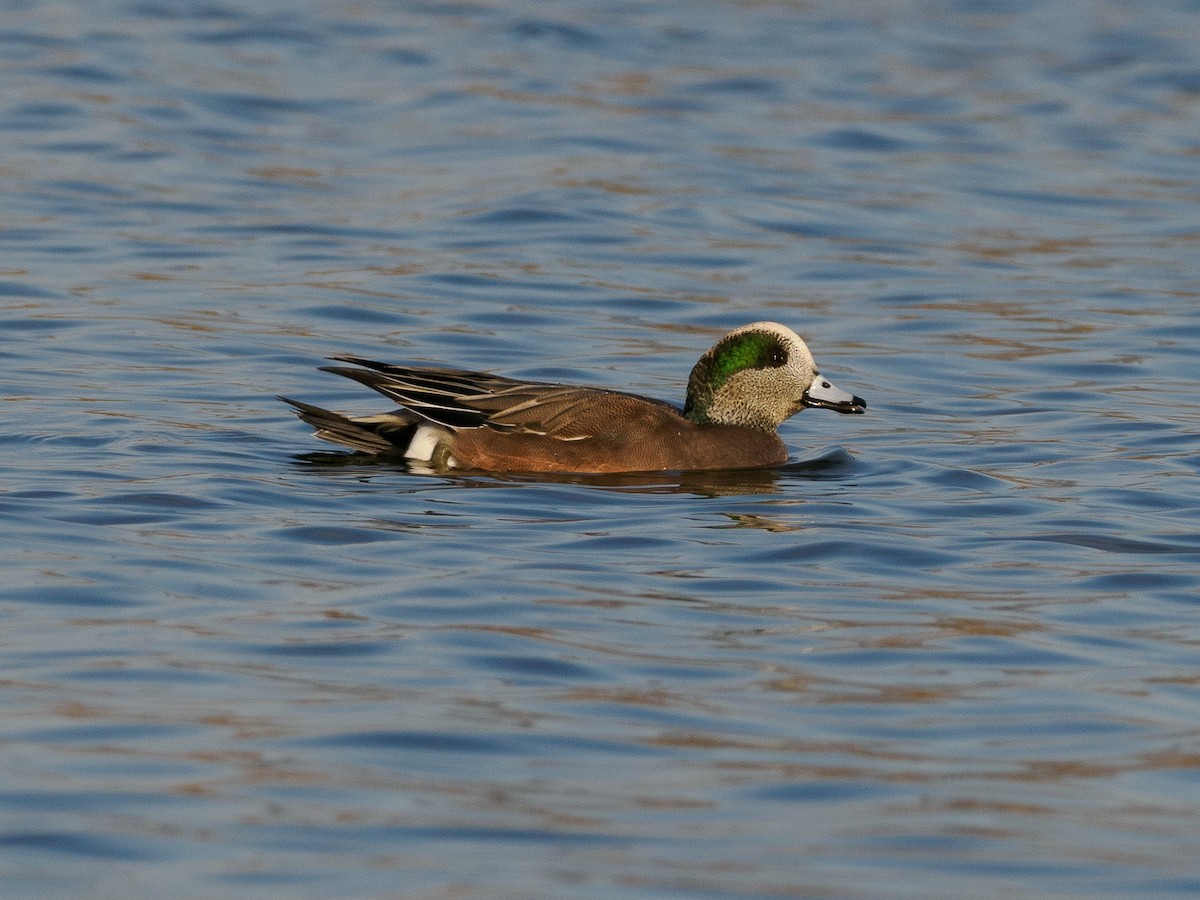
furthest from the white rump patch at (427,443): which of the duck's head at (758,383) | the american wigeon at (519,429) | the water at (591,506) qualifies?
the duck's head at (758,383)

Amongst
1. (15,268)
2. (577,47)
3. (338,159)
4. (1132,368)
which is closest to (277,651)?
(1132,368)

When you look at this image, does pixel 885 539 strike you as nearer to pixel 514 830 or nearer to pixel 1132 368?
pixel 514 830

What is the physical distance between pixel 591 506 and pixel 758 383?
1433 mm

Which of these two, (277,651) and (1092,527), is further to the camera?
(1092,527)

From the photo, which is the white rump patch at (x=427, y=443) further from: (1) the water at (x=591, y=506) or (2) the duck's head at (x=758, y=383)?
(2) the duck's head at (x=758, y=383)

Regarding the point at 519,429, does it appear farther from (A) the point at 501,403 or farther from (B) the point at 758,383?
(B) the point at 758,383

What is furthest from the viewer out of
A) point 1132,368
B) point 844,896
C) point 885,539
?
point 1132,368

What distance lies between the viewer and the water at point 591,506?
15.9ft

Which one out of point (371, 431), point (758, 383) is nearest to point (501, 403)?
point (371, 431)

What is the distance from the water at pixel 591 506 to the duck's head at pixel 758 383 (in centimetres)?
27

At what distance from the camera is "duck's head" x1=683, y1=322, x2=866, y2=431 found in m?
9.38

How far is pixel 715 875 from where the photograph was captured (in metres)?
4.52

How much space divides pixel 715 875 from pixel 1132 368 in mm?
7363

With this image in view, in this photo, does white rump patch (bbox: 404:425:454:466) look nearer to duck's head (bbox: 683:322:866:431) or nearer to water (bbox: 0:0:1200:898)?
water (bbox: 0:0:1200:898)
